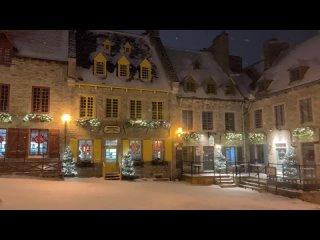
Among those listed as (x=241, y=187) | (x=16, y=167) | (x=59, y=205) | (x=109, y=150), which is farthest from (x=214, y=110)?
(x=59, y=205)

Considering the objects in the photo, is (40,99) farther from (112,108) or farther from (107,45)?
(107,45)

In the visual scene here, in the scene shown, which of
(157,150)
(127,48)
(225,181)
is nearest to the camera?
(225,181)

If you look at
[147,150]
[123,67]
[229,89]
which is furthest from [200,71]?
[147,150]

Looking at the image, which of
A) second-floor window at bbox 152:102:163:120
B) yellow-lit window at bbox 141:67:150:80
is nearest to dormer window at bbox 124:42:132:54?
yellow-lit window at bbox 141:67:150:80

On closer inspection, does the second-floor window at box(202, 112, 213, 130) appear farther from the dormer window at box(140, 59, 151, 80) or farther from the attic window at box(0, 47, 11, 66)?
the attic window at box(0, 47, 11, 66)

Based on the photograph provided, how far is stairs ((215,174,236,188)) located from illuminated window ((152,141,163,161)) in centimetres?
478

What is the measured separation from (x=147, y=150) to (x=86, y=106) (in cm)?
564

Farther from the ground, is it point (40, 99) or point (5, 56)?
point (5, 56)

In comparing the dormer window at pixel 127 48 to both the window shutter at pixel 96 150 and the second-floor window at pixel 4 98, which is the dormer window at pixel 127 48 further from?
the second-floor window at pixel 4 98

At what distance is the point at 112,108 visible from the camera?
22.2 meters

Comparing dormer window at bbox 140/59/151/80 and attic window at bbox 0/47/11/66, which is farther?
dormer window at bbox 140/59/151/80

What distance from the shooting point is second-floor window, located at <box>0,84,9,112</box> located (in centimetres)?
1927

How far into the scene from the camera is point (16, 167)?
1778 cm

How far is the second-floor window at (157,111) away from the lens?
2342cm
